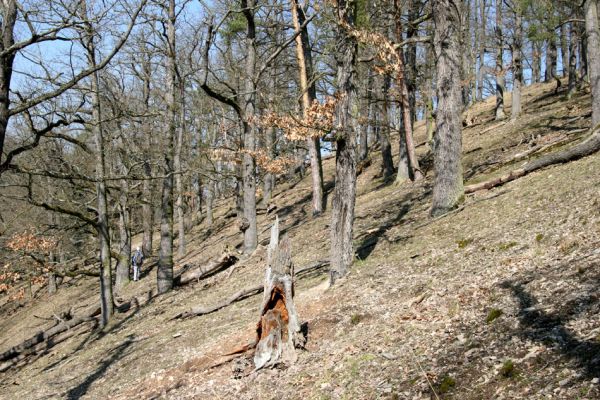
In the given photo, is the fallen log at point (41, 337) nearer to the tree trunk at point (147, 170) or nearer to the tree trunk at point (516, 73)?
the tree trunk at point (147, 170)

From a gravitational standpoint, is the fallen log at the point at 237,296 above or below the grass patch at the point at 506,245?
below

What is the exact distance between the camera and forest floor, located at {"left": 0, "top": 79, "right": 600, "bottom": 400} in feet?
16.4

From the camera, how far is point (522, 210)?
936 cm

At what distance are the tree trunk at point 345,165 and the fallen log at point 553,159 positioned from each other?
374 cm

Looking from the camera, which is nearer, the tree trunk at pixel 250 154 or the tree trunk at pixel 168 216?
the tree trunk at pixel 250 154

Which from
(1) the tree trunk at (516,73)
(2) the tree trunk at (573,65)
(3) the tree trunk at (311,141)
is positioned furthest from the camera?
(2) the tree trunk at (573,65)

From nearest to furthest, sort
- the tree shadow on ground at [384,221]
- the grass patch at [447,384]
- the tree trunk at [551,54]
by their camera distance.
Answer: the grass patch at [447,384] < the tree shadow on ground at [384,221] < the tree trunk at [551,54]

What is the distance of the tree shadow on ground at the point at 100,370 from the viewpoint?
10.0 meters

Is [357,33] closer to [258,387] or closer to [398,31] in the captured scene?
[258,387]

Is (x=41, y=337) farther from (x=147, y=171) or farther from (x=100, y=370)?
(x=147, y=171)

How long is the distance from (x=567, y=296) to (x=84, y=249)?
31585 millimetres

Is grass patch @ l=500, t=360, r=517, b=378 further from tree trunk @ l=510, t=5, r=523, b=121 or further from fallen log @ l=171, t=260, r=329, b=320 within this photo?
tree trunk @ l=510, t=5, r=523, b=121

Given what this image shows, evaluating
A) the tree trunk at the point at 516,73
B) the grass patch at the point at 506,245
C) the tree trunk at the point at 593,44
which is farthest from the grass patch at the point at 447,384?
the tree trunk at the point at 516,73

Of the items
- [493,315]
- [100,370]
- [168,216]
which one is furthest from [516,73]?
[100,370]
